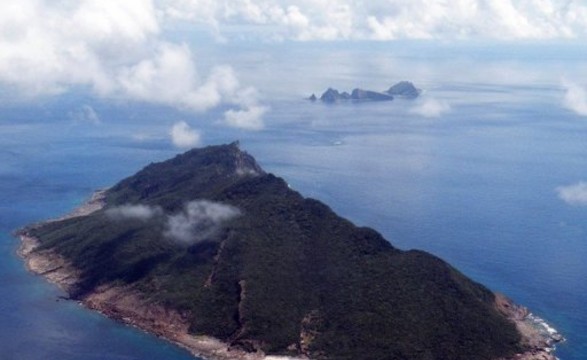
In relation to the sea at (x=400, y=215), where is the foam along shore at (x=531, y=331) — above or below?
below

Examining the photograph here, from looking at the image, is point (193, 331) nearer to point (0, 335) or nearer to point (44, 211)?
point (0, 335)

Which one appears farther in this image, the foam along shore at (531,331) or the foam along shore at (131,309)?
the foam along shore at (131,309)

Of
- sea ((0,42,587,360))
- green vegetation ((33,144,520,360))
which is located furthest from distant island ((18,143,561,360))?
sea ((0,42,587,360))

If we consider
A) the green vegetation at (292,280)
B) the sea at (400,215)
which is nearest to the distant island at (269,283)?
the green vegetation at (292,280)


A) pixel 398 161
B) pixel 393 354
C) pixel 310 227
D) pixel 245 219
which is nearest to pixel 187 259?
pixel 245 219

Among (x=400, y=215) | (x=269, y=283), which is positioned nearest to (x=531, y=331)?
(x=269, y=283)

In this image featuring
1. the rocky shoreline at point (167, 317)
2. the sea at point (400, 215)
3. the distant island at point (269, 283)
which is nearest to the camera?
the rocky shoreline at point (167, 317)

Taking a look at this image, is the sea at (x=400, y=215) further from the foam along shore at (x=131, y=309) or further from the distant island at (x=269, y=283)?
the distant island at (x=269, y=283)
